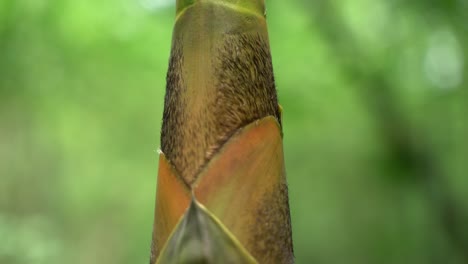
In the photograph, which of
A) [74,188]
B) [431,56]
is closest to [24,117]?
[74,188]

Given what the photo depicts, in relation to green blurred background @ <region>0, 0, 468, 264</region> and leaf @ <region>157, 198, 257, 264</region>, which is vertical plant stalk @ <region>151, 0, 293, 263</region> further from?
green blurred background @ <region>0, 0, 468, 264</region>

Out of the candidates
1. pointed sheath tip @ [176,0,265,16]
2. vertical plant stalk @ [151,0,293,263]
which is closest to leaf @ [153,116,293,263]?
vertical plant stalk @ [151,0,293,263]

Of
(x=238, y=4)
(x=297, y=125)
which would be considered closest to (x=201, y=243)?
(x=238, y=4)

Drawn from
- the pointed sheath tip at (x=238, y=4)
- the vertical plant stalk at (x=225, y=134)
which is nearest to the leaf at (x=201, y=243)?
the vertical plant stalk at (x=225, y=134)

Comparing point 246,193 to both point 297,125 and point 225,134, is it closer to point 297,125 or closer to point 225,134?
point 225,134

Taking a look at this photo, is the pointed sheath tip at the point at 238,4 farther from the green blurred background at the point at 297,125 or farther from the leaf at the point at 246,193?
the green blurred background at the point at 297,125

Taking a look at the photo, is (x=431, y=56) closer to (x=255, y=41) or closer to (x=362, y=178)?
(x=362, y=178)
